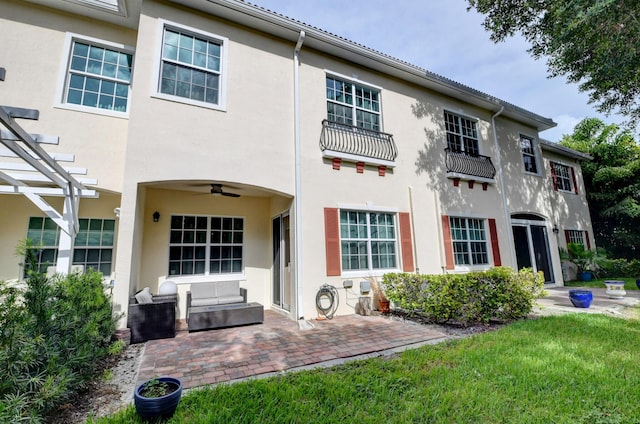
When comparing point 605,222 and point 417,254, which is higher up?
point 605,222

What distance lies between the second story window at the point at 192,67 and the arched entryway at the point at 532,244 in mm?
11452

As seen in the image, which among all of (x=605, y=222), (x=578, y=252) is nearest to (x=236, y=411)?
(x=578, y=252)

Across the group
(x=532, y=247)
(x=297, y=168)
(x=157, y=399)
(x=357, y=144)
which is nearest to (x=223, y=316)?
(x=157, y=399)

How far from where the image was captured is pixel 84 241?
6656 mm

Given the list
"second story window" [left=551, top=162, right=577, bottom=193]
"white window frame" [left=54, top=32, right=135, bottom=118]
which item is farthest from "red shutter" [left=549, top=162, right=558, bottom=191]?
"white window frame" [left=54, top=32, right=135, bottom=118]

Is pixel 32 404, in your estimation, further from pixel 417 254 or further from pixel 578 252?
pixel 578 252

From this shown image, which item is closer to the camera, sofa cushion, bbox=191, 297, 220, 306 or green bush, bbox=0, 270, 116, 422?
green bush, bbox=0, 270, 116, 422

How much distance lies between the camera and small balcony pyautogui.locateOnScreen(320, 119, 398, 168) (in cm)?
802

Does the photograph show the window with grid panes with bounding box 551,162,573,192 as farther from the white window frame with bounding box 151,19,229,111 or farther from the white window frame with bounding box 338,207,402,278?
the white window frame with bounding box 151,19,229,111

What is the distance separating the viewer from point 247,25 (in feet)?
24.4

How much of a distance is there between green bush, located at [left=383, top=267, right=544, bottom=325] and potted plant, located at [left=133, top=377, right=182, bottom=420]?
5350mm

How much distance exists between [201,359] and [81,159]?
489 cm

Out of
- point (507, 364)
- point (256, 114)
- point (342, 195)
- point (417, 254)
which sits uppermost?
point (256, 114)

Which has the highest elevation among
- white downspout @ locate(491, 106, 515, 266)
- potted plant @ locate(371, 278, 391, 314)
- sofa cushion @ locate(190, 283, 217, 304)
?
white downspout @ locate(491, 106, 515, 266)
